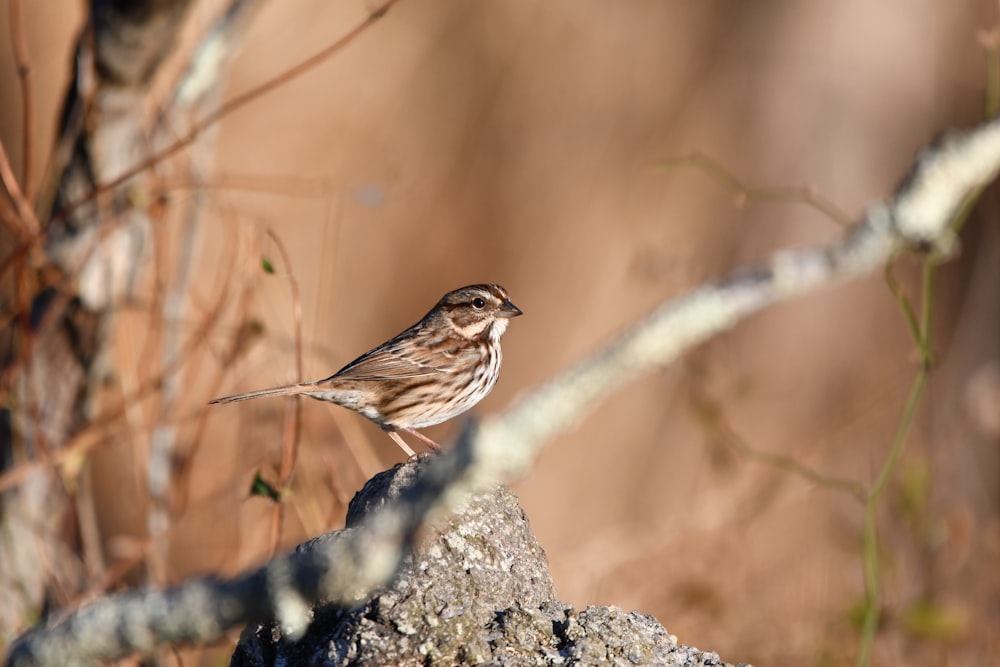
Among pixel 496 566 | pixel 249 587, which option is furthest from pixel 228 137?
pixel 249 587

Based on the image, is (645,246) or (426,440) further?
(645,246)

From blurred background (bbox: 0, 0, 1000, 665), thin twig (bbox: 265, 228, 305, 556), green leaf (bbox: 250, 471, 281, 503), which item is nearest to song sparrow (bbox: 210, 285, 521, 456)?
thin twig (bbox: 265, 228, 305, 556)

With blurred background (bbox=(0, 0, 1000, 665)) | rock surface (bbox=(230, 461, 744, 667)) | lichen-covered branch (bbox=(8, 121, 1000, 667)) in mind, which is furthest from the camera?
blurred background (bbox=(0, 0, 1000, 665))

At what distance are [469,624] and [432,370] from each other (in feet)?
8.34

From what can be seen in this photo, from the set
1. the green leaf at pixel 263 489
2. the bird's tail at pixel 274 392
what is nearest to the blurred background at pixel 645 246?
the bird's tail at pixel 274 392

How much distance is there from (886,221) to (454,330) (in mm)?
3692

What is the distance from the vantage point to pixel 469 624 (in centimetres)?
238

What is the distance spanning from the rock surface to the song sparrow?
1.88 m

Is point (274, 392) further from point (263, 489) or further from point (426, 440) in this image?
point (426, 440)

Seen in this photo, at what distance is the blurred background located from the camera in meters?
6.36

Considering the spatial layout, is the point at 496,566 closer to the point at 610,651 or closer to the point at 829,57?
the point at 610,651

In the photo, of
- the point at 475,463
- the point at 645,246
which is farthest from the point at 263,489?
the point at 645,246

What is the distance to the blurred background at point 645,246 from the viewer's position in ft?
20.9

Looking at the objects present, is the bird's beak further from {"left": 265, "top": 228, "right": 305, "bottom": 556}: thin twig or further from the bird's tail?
{"left": 265, "top": 228, "right": 305, "bottom": 556}: thin twig
